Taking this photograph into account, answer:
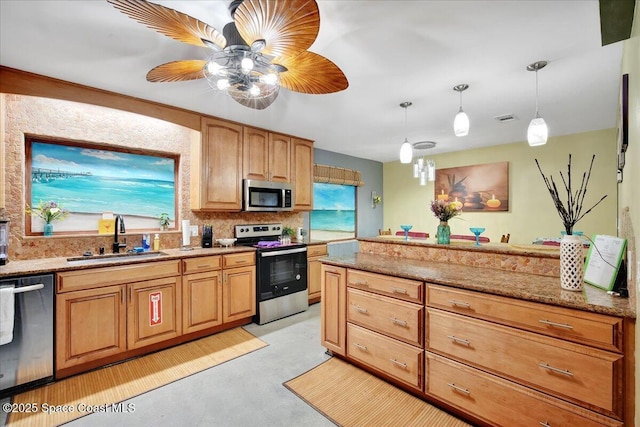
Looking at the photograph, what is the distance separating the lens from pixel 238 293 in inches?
129

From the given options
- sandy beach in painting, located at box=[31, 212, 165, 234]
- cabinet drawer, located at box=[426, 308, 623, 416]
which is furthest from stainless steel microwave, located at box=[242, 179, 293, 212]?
cabinet drawer, located at box=[426, 308, 623, 416]

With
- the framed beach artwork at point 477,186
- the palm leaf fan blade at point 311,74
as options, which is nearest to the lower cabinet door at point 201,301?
the palm leaf fan blade at point 311,74

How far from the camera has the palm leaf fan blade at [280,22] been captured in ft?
3.97

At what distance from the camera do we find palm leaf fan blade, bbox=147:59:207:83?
1777 millimetres

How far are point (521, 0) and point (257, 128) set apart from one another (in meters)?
2.96

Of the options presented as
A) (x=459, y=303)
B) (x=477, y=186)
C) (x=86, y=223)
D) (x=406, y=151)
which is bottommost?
(x=459, y=303)

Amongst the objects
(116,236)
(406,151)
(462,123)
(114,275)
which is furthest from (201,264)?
(462,123)

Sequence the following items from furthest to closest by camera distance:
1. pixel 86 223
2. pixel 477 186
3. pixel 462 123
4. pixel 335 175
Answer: pixel 335 175, pixel 477 186, pixel 86 223, pixel 462 123

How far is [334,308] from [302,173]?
238 cm

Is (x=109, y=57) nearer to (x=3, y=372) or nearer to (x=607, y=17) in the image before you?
(x=3, y=372)

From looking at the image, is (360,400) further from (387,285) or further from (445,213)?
(445,213)

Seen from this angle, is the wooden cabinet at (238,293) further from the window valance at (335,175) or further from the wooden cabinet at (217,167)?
the window valance at (335,175)

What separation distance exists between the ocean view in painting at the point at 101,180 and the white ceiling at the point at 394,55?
28.7 inches

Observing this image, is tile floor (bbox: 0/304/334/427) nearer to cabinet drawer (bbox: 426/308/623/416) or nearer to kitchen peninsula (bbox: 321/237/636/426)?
kitchen peninsula (bbox: 321/237/636/426)
